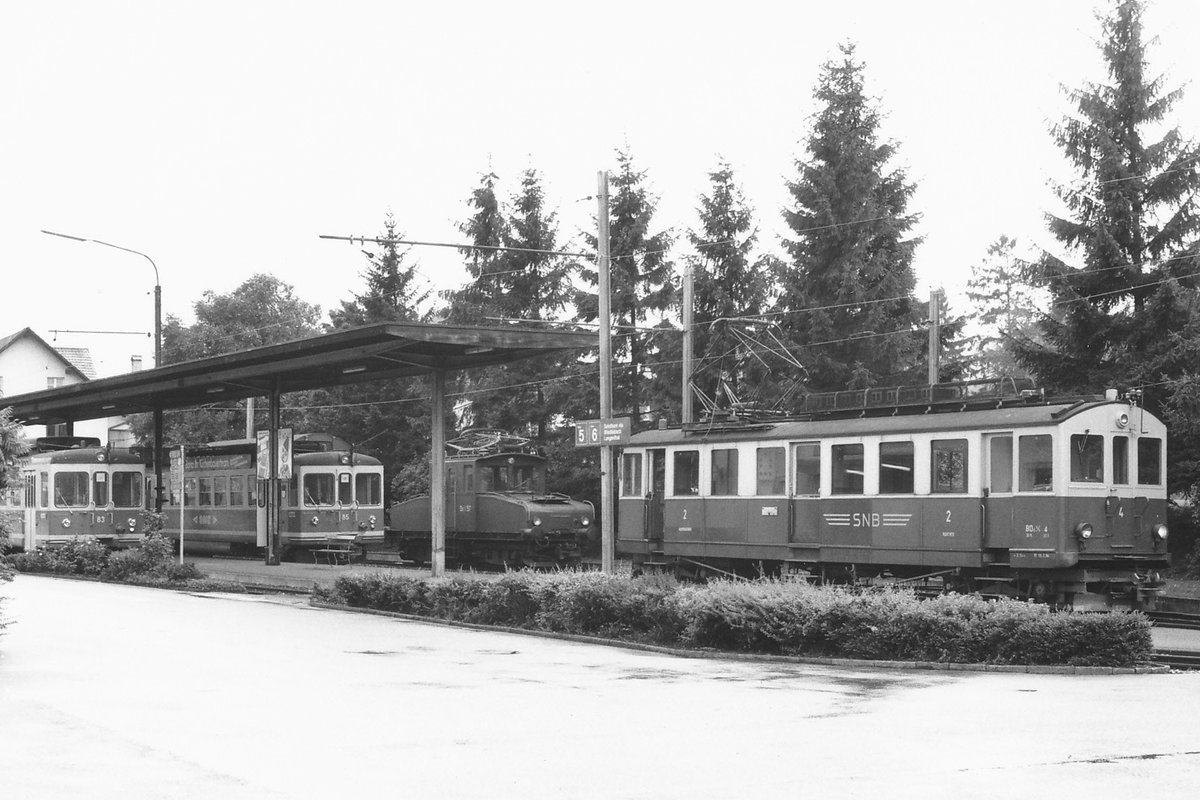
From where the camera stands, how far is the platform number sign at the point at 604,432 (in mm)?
24875

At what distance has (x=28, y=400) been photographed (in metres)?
38.6

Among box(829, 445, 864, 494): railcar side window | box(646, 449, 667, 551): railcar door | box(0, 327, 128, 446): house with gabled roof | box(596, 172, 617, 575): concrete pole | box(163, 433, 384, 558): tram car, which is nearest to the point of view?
box(829, 445, 864, 494): railcar side window

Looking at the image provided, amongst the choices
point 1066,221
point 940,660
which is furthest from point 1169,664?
point 1066,221

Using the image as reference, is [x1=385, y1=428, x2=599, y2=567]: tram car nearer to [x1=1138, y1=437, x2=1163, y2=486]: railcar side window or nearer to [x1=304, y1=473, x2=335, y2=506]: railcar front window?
[x1=304, y1=473, x2=335, y2=506]: railcar front window

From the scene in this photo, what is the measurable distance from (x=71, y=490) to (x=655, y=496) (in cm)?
2057

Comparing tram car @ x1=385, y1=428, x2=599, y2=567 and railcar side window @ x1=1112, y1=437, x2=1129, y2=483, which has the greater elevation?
→ railcar side window @ x1=1112, y1=437, x2=1129, y2=483

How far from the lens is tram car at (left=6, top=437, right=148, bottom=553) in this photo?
40250 mm

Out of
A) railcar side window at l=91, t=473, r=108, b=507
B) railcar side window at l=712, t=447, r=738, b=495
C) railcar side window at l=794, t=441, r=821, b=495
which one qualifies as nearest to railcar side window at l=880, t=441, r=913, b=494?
railcar side window at l=794, t=441, r=821, b=495

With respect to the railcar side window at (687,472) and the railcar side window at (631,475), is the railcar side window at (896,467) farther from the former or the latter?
the railcar side window at (631,475)

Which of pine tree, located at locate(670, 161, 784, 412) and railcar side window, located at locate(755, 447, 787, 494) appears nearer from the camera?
railcar side window, located at locate(755, 447, 787, 494)

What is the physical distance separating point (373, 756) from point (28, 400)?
31663 mm

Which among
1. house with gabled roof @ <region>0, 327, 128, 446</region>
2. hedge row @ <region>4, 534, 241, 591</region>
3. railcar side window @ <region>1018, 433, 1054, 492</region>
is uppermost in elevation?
house with gabled roof @ <region>0, 327, 128, 446</region>

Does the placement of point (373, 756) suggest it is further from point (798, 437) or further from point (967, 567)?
point (798, 437)

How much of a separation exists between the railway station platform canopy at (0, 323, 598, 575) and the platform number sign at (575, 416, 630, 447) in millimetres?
1412
